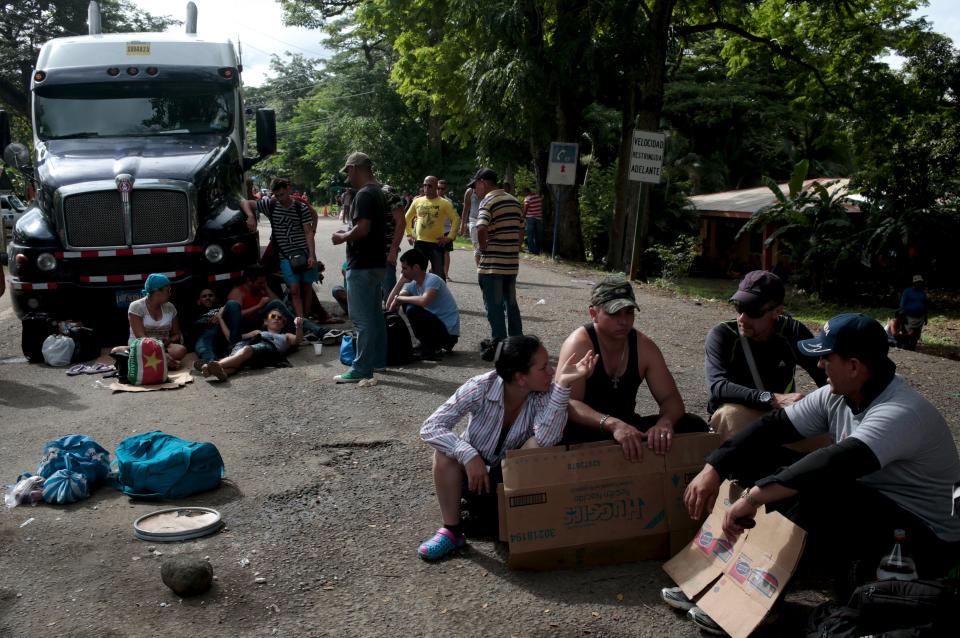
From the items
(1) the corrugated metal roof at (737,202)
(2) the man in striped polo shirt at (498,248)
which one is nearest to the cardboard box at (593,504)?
(2) the man in striped polo shirt at (498,248)

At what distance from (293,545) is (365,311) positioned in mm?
3933

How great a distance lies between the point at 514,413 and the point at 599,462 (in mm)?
597

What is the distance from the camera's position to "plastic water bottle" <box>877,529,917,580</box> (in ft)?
11.0

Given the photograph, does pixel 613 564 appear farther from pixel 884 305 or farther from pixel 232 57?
pixel 884 305

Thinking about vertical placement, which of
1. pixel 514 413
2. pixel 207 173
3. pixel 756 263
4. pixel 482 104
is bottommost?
pixel 756 263

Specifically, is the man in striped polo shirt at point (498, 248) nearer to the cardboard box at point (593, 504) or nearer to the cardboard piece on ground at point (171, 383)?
the cardboard piece on ground at point (171, 383)

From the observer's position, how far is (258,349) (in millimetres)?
9273

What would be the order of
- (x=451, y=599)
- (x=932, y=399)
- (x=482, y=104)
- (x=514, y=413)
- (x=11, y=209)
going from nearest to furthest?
(x=451, y=599)
(x=514, y=413)
(x=932, y=399)
(x=482, y=104)
(x=11, y=209)

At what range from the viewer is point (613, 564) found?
4.43 metres

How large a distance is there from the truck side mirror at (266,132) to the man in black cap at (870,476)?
946 centimetres

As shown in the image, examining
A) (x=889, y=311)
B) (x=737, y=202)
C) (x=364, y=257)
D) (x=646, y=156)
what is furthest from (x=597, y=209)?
(x=364, y=257)

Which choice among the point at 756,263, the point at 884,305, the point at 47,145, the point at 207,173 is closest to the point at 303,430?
the point at 207,173

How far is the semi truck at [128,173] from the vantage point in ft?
33.2

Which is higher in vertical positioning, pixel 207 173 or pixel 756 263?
pixel 207 173
